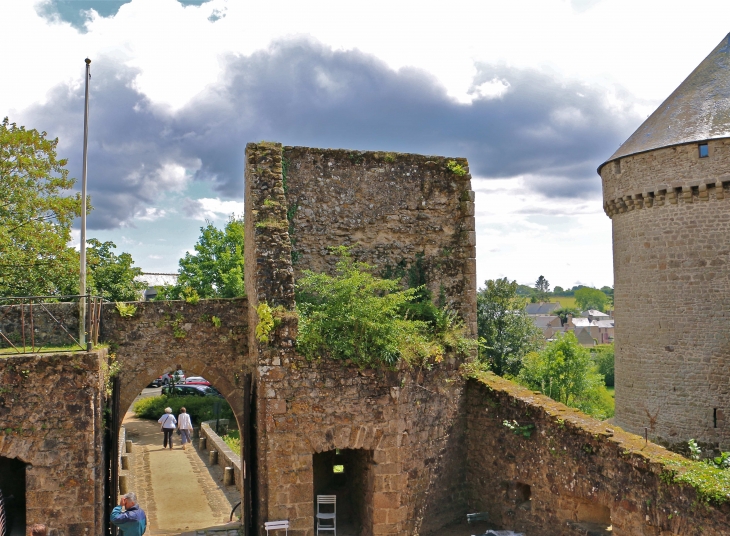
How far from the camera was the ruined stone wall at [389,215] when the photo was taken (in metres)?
12.1

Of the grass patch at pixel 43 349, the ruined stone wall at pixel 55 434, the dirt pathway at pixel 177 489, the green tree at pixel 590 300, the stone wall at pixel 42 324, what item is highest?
the green tree at pixel 590 300

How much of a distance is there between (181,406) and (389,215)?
15820 millimetres

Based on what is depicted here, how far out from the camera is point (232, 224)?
103 feet

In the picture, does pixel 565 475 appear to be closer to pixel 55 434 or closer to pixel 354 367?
pixel 354 367

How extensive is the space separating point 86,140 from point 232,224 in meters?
19.7

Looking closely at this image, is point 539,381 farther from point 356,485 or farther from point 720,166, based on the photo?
point 356,485

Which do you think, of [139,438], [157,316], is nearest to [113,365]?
[157,316]

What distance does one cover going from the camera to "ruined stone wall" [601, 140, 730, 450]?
16.1m

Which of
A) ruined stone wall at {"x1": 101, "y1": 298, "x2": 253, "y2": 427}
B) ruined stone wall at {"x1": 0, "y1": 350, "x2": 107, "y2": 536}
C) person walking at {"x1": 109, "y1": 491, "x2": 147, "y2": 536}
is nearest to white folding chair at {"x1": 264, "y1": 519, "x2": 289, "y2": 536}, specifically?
person walking at {"x1": 109, "y1": 491, "x2": 147, "y2": 536}

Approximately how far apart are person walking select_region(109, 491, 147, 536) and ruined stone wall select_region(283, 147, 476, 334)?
521cm

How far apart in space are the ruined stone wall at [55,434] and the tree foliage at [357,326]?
358 centimetres

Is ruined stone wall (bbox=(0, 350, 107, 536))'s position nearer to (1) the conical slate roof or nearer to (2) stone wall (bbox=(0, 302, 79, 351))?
(2) stone wall (bbox=(0, 302, 79, 351))

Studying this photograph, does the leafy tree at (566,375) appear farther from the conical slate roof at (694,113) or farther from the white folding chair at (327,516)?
the white folding chair at (327,516)

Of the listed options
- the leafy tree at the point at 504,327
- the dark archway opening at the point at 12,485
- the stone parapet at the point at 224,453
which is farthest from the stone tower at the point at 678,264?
the dark archway opening at the point at 12,485
